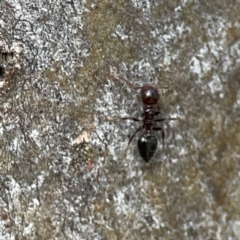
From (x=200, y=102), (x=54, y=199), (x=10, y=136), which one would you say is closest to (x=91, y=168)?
(x=54, y=199)
